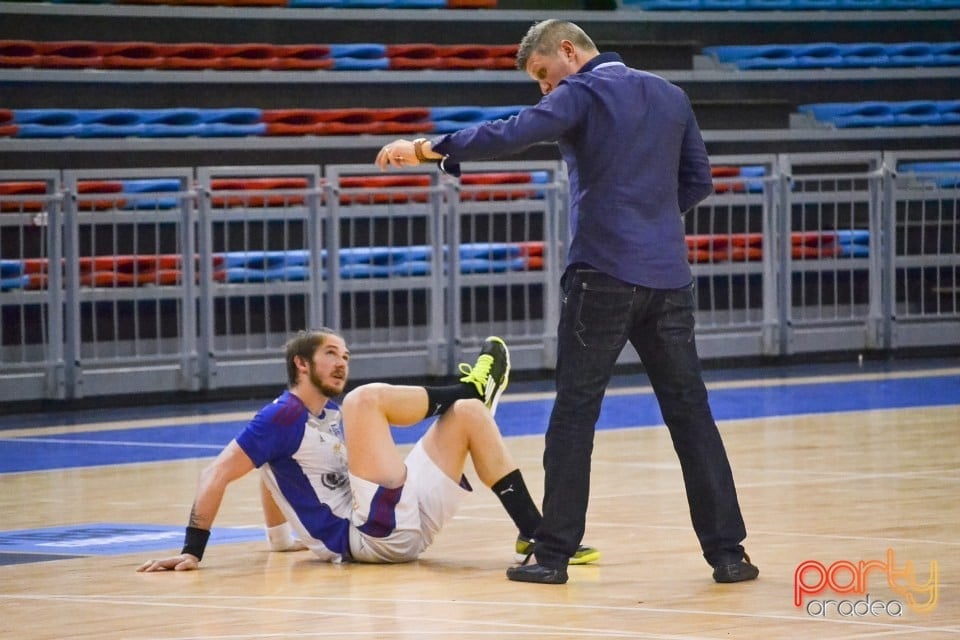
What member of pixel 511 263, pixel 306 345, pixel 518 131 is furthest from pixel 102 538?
pixel 511 263

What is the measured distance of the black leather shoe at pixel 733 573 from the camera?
5.59m

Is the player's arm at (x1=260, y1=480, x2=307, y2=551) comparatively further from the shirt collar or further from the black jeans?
the shirt collar

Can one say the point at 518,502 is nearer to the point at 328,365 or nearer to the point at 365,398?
the point at 365,398

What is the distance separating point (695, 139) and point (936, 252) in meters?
9.99

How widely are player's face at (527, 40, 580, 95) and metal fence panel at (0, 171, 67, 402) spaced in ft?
22.8

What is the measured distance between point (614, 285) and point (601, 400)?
0.35 metres

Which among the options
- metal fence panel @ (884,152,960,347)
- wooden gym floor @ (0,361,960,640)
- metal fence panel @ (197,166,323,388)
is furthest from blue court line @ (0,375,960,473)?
metal fence panel @ (884,152,960,347)

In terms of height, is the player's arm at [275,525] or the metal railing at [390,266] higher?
the metal railing at [390,266]

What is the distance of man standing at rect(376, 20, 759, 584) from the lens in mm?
5656

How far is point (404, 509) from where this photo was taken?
19.9ft

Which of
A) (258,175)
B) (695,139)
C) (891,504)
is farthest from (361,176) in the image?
(695,139)

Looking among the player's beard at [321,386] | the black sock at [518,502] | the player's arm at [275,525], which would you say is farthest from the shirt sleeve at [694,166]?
the player's arm at [275,525]

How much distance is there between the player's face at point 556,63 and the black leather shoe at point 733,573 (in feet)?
4.99

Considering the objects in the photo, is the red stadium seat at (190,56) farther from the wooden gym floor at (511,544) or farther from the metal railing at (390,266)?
the wooden gym floor at (511,544)
